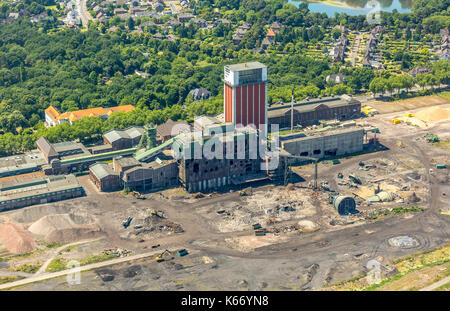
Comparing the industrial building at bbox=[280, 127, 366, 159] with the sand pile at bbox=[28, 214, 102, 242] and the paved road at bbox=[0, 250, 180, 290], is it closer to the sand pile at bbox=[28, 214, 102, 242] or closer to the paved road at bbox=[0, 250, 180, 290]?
the sand pile at bbox=[28, 214, 102, 242]

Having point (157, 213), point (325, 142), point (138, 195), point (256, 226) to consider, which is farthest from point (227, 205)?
point (325, 142)

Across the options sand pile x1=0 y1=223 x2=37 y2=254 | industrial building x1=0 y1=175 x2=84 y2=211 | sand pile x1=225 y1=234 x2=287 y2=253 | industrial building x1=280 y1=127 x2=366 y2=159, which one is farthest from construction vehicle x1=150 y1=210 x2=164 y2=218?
industrial building x1=280 y1=127 x2=366 y2=159

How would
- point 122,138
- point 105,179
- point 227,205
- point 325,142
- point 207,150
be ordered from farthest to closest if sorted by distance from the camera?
1. point 122,138
2. point 325,142
3. point 105,179
4. point 207,150
5. point 227,205

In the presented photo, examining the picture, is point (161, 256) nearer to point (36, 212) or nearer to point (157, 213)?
point (157, 213)

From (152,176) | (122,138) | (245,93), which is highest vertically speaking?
(245,93)

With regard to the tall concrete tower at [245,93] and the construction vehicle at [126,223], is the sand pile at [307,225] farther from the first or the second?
the construction vehicle at [126,223]

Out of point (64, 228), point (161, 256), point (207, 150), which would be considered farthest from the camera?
point (207, 150)

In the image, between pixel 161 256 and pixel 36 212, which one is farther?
pixel 36 212

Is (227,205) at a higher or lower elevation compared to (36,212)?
lower
